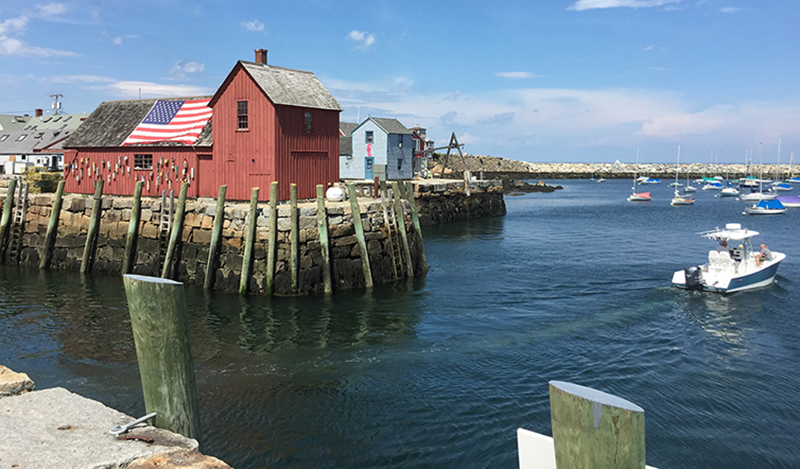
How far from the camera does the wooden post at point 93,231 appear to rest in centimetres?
2670

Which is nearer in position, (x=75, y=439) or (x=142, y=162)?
Answer: (x=75, y=439)

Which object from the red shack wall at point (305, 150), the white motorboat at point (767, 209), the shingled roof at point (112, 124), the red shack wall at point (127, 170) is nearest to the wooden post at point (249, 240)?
the red shack wall at point (305, 150)

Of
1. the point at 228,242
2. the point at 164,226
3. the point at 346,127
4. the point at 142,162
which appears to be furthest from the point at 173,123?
the point at 346,127

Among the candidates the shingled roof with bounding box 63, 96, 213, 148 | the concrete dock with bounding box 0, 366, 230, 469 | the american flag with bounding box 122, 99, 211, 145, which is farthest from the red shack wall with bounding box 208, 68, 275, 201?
the concrete dock with bounding box 0, 366, 230, 469

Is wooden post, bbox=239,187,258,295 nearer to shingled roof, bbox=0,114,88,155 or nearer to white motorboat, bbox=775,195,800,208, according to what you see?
shingled roof, bbox=0,114,88,155

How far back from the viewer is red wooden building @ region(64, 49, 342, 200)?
83.6 ft

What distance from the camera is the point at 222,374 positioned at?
15.0 m

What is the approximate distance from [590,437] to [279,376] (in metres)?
11.0

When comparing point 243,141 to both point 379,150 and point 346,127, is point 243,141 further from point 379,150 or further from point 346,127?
point 346,127

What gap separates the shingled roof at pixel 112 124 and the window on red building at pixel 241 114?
10.3 feet

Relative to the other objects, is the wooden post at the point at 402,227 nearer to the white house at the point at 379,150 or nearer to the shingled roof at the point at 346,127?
the white house at the point at 379,150

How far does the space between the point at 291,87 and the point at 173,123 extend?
6791 millimetres

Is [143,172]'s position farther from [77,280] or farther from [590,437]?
[590,437]

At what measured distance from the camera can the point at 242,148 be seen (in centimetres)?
2586
